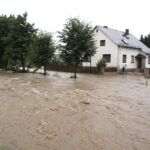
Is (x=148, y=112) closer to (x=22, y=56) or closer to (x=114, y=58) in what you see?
(x=22, y=56)

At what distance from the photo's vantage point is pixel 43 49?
31359 millimetres

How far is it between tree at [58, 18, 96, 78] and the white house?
33.8ft

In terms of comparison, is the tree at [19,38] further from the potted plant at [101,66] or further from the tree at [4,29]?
the potted plant at [101,66]

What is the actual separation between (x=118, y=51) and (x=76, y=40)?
11.9 meters

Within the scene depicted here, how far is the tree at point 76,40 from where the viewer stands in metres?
28.6

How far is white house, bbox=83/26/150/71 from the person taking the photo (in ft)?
130

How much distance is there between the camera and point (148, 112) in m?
13.0

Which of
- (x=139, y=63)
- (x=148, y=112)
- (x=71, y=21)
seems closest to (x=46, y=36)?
(x=71, y=21)

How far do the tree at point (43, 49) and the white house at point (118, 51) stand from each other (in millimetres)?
9477

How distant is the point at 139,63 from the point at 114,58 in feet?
19.3

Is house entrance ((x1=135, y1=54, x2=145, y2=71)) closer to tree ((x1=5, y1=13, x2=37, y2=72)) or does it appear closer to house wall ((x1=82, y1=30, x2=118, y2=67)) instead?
house wall ((x1=82, y1=30, x2=118, y2=67))

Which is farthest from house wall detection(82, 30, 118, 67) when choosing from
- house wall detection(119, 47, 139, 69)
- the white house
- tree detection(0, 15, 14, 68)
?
tree detection(0, 15, 14, 68)

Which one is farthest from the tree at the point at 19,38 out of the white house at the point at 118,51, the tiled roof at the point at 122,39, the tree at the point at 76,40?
the tiled roof at the point at 122,39

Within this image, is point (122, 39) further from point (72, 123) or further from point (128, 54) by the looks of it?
point (72, 123)
